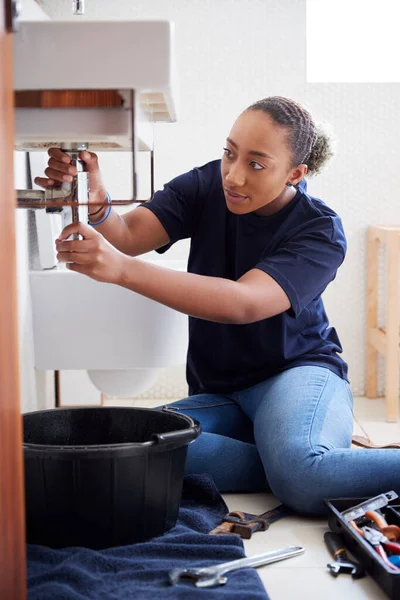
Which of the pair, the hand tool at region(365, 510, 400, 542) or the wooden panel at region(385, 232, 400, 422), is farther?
the wooden panel at region(385, 232, 400, 422)

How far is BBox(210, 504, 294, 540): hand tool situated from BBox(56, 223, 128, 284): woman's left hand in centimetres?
58

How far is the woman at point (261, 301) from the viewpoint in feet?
5.49

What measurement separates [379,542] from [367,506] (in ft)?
0.44

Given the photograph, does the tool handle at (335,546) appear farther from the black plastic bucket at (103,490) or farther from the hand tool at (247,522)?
the black plastic bucket at (103,490)

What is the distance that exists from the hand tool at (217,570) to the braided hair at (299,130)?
894 mm

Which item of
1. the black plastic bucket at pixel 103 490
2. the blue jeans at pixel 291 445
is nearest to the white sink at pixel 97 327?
the blue jeans at pixel 291 445

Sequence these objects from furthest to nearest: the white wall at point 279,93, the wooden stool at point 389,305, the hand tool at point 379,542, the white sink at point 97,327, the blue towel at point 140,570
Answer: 1. the white wall at point 279,93
2. the wooden stool at point 389,305
3. the white sink at point 97,327
4. the hand tool at point 379,542
5. the blue towel at point 140,570

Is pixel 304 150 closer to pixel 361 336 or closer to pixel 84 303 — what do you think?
pixel 84 303

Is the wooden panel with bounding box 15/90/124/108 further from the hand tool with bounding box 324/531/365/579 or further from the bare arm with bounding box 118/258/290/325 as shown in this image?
the hand tool with bounding box 324/531/365/579

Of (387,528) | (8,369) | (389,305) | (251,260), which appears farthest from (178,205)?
(389,305)

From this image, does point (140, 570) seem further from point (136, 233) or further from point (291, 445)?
point (136, 233)

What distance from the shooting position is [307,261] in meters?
1.82

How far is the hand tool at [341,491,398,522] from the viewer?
5.11 ft

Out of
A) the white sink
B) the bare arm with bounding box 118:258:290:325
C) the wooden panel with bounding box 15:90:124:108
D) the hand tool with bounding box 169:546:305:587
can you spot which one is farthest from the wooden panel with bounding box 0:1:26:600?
the white sink
